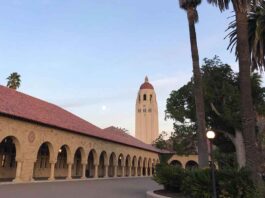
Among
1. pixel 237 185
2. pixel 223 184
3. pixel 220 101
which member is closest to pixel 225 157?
pixel 220 101

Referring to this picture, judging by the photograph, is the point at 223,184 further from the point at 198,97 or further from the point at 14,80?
the point at 14,80

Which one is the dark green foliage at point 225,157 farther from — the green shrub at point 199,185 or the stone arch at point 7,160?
the green shrub at point 199,185

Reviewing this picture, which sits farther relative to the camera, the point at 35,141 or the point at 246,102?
the point at 35,141

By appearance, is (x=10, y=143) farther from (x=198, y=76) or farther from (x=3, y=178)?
(x=198, y=76)

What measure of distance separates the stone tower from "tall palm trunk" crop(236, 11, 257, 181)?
92.2 m

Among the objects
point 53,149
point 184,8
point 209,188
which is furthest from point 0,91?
point 209,188

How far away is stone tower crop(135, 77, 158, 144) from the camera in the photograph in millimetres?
106162

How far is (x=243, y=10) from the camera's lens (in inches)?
544

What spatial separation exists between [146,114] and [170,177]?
91.2 meters

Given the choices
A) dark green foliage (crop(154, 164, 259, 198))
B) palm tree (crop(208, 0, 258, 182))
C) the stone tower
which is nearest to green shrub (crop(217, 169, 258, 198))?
dark green foliage (crop(154, 164, 259, 198))

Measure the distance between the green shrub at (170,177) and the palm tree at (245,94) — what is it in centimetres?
481

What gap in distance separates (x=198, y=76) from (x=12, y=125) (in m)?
13.8

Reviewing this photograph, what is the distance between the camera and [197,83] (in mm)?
16625

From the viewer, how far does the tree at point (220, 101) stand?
29547 millimetres
